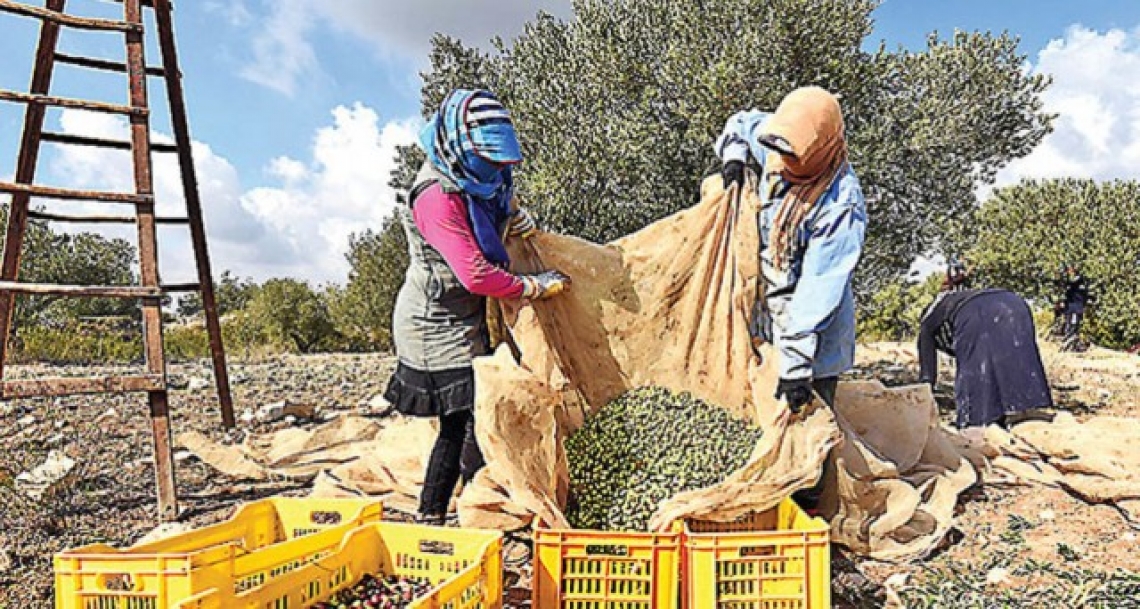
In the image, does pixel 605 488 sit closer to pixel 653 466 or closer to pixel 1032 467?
pixel 653 466

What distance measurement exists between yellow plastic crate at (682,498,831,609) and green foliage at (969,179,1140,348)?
47.9 feet

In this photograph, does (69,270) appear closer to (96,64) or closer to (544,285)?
(96,64)

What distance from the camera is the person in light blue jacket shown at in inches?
120

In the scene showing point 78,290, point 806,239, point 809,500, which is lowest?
point 809,500

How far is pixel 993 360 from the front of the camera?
5.34 metres

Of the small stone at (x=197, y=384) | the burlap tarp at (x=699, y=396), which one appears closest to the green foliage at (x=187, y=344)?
the small stone at (x=197, y=384)

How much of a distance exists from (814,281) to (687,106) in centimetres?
388

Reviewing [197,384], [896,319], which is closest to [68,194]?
[197,384]

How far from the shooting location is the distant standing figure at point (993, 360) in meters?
5.31

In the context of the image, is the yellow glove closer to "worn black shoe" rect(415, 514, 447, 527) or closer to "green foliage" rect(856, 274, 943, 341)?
"worn black shoe" rect(415, 514, 447, 527)

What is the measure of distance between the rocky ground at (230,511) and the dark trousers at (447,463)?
365mm

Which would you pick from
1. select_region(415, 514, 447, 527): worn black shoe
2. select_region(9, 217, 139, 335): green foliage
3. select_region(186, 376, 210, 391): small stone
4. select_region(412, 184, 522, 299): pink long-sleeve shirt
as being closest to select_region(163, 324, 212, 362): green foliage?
select_region(9, 217, 139, 335): green foliage

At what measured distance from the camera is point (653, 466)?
3021 mm

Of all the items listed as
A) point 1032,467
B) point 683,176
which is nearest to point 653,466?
point 1032,467
